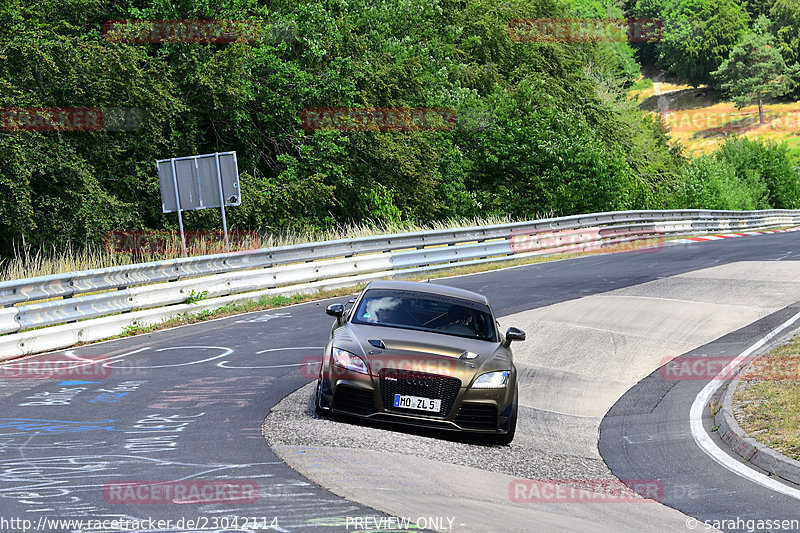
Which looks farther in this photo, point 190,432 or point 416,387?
point 416,387

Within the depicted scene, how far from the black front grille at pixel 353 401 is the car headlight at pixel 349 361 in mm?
195

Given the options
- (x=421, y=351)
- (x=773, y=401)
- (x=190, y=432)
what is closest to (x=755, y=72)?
(x=773, y=401)

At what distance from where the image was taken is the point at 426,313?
393 inches

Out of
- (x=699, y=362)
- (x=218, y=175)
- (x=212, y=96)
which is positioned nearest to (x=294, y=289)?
(x=218, y=175)

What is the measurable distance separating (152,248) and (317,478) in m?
24.7

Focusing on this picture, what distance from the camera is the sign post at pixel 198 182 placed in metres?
20.4

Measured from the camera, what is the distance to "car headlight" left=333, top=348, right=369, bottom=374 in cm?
884

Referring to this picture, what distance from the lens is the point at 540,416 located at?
11141 mm

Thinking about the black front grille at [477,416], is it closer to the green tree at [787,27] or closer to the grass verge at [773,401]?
the grass verge at [773,401]

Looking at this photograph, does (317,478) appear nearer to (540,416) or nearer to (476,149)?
(540,416)

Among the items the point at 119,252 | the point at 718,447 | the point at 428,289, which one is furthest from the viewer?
the point at 119,252

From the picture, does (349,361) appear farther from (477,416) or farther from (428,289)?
(428,289)

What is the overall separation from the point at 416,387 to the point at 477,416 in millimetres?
669
